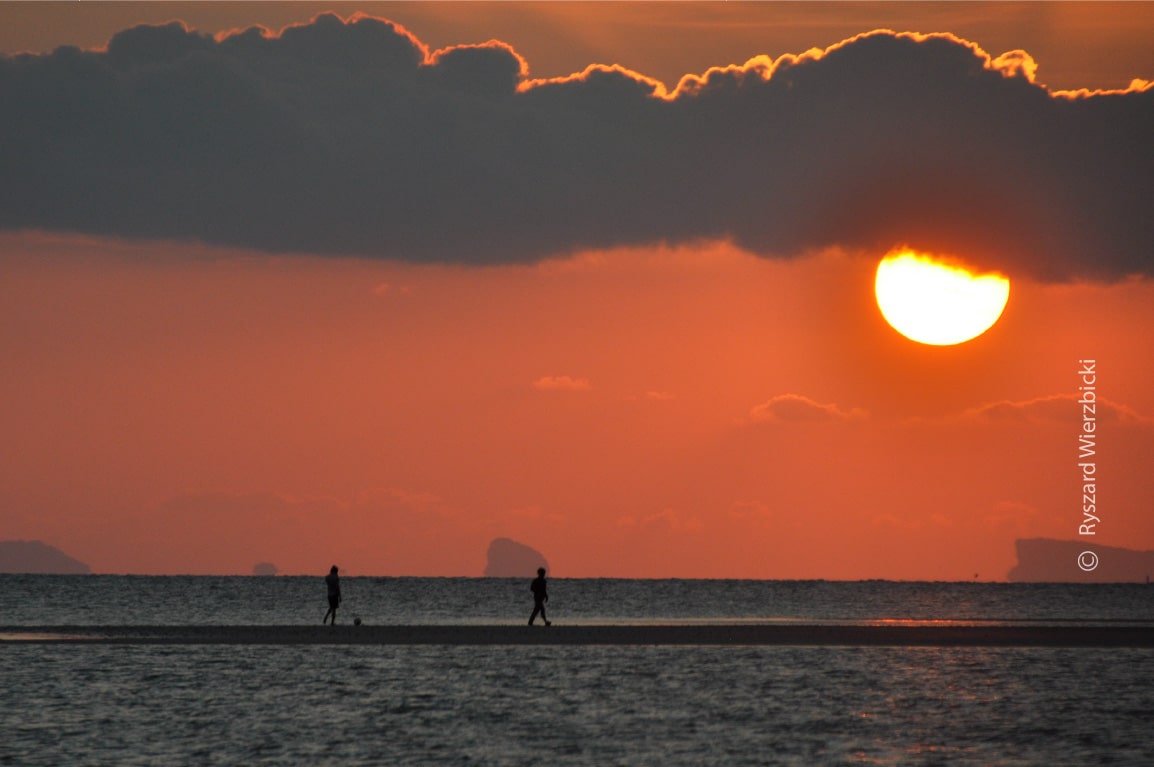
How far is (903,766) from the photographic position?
31.5 metres

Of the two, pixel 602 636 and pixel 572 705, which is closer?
pixel 572 705

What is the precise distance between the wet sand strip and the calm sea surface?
115 inches

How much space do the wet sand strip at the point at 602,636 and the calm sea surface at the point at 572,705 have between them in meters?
2.92

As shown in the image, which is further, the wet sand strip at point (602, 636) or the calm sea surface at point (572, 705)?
the wet sand strip at point (602, 636)

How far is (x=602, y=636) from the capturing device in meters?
63.5

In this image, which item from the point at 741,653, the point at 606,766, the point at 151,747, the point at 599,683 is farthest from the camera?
the point at 741,653

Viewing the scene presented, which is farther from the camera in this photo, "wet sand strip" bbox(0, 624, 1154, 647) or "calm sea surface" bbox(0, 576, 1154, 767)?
"wet sand strip" bbox(0, 624, 1154, 647)

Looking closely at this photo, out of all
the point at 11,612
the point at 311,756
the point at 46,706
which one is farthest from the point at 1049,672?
the point at 11,612

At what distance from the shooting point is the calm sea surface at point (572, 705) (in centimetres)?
3300

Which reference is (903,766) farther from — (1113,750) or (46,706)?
(46,706)

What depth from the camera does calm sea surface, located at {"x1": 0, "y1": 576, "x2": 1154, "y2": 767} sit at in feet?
108

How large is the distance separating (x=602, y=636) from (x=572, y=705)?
23.7 m

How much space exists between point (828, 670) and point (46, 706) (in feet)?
75.8

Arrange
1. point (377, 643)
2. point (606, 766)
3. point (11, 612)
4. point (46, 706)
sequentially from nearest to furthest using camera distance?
point (606, 766)
point (46, 706)
point (377, 643)
point (11, 612)
